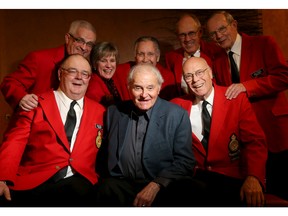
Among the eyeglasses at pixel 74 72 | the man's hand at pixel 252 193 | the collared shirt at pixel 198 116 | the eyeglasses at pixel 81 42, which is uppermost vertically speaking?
the eyeglasses at pixel 81 42

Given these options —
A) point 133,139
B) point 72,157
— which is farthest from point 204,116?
point 72,157

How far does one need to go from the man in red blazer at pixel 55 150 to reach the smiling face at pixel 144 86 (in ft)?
1.04

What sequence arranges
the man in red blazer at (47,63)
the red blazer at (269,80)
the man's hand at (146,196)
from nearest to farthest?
1. the man's hand at (146,196)
2. the red blazer at (269,80)
3. the man in red blazer at (47,63)

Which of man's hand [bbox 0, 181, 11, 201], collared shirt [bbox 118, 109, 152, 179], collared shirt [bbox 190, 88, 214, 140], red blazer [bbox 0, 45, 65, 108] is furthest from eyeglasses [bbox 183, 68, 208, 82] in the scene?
man's hand [bbox 0, 181, 11, 201]

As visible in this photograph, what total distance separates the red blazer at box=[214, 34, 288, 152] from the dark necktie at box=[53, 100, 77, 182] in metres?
1.15

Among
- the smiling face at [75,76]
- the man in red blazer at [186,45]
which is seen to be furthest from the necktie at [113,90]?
the man in red blazer at [186,45]

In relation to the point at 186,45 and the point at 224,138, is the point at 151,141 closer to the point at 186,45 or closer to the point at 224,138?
the point at 224,138

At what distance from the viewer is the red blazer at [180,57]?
2.73 m

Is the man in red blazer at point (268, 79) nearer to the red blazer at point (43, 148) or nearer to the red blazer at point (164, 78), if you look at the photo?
the red blazer at point (164, 78)

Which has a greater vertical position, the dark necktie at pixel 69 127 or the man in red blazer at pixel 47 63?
the man in red blazer at pixel 47 63

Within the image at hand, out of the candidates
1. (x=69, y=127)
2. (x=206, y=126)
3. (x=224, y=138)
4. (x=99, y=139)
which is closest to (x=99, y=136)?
(x=99, y=139)

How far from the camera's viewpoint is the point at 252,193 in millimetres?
2051

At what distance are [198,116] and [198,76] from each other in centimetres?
26

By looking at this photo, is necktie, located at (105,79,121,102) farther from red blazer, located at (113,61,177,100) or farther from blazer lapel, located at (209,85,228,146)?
blazer lapel, located at (209,85,228,146)
